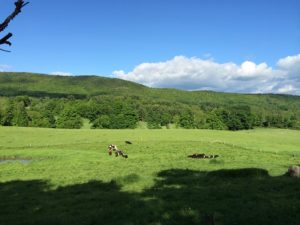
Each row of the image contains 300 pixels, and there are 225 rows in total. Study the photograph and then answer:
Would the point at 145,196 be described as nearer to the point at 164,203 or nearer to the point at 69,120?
the point at 164,203

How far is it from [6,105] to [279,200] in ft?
411

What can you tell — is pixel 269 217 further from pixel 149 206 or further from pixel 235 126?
pixel 235 126

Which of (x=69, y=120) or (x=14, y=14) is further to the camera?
(x=69, y=120)

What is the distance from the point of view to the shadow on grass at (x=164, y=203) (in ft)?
50.5

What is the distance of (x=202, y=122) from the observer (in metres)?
152

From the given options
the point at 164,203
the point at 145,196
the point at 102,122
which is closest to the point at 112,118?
the point at 102,122

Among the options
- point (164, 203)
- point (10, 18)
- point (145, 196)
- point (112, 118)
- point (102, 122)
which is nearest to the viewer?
point (10, 18)

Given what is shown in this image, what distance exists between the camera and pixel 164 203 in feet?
60.3

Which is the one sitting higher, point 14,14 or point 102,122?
point 14,14

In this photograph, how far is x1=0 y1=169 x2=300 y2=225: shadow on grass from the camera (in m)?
15.4

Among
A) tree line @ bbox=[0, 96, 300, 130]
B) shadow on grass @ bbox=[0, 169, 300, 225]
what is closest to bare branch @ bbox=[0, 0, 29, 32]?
shadow on grass @ bbox=[0, 169, 300, 225]

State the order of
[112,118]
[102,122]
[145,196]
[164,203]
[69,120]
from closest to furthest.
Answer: [164,203] → [145,196] → [69,120] → [102,122] → [112,118]

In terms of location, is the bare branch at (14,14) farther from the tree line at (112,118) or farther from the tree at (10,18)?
the tree line at (112,118)

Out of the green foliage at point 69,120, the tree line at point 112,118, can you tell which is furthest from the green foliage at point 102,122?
the green foliage at point 69,120
